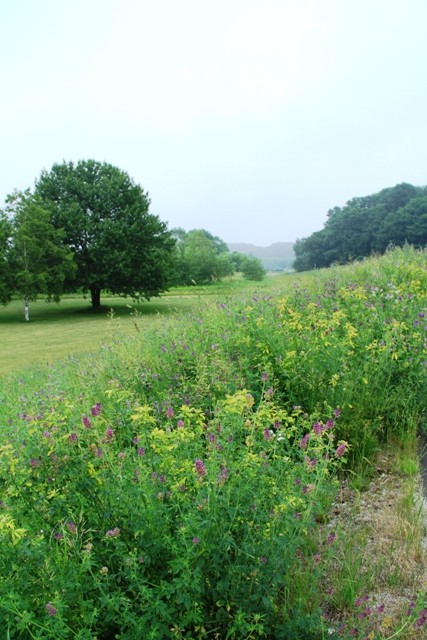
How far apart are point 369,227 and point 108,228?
38829mm

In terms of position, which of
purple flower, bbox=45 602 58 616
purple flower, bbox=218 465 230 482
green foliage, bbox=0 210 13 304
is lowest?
purple flower, bbox=45 602 58 616

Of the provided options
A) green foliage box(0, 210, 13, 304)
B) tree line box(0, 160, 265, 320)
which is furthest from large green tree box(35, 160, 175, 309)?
green foliage box(0, 210, 13, 304)

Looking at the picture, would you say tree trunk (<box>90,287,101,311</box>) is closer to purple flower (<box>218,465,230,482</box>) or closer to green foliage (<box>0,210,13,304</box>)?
green foliage (<box>0,210,13,304</box>)

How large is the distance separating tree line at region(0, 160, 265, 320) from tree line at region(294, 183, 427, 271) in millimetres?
27858

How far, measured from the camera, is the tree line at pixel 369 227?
51219 millimetres

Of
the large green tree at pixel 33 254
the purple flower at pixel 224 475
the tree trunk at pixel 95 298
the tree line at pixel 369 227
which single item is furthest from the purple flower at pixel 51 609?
the tree line at pixel 369 227

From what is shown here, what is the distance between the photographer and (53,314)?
89.0 feet

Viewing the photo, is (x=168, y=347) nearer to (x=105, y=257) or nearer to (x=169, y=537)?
(x=169, y=537)

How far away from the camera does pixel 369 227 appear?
55344 mm

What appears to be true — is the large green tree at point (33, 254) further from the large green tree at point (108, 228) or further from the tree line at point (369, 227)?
the tree line at point (369, 227)

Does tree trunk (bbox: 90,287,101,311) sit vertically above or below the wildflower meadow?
above

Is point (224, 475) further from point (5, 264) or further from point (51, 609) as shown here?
point (5, 264)

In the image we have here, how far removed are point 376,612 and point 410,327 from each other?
3.13 meters

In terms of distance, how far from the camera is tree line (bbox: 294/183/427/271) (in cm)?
5122
